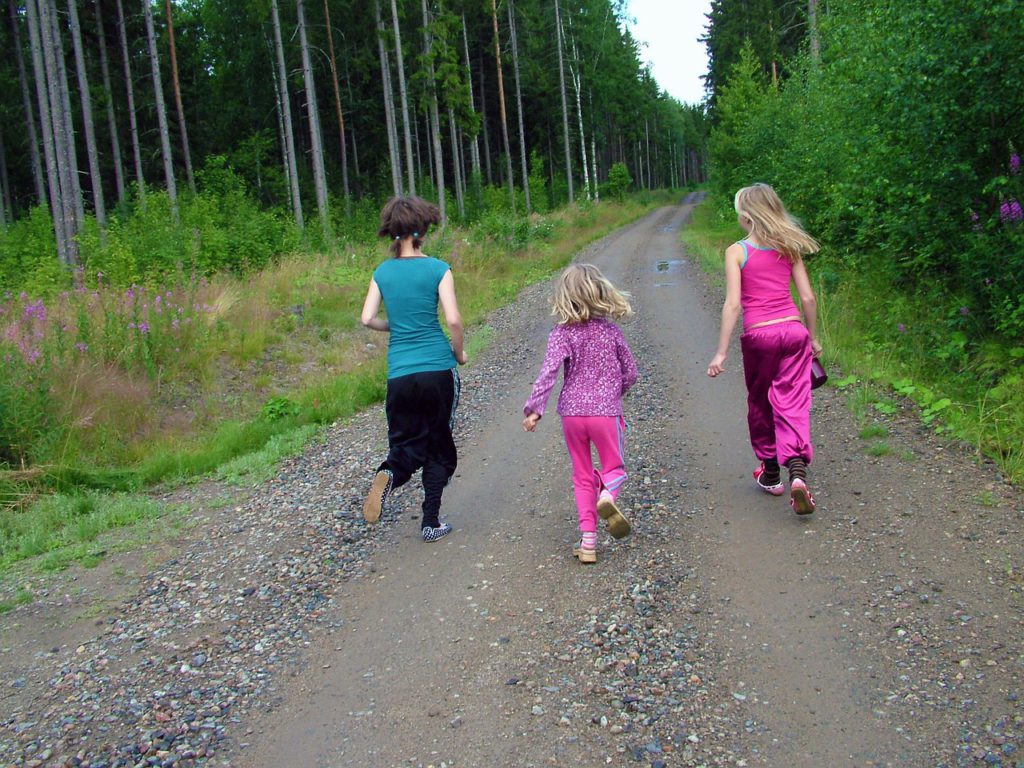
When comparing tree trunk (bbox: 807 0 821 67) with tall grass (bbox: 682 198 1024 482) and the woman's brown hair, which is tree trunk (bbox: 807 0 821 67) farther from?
the woman's brown hair

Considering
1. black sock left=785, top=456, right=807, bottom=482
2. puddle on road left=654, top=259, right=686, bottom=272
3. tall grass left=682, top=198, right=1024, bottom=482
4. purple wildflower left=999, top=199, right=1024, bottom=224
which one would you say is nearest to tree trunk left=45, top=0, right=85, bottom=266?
puddle on road left=654, top=259, right=686, bottom=272

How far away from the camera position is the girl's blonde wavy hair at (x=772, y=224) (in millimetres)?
5438

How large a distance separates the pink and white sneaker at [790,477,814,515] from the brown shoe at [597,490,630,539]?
1.15 meters

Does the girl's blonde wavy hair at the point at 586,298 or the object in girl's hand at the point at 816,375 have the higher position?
the girl's blonde wavy hair at the point at 586,298

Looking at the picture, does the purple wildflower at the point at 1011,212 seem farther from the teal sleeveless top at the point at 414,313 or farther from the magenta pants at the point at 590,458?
the teal sleeveless top at the point at 414,313

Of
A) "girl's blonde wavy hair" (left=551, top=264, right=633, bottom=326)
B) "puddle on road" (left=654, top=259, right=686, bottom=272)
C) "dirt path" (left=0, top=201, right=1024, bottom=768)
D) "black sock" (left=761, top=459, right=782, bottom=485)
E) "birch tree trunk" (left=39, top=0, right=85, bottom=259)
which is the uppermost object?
"birch tree trunk" (left=39, top=0, right=85, bottom=259)

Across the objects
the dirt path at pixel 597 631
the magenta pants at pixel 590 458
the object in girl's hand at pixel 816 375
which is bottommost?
the dirt path at pixel 597 631

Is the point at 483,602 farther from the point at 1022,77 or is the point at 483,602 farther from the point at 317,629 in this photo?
the point at 1022,77

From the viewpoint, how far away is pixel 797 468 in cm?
547

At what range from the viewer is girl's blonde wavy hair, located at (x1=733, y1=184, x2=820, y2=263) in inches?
214

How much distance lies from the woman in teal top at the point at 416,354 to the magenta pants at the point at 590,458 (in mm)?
1002

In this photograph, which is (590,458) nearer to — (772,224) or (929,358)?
(772,224)

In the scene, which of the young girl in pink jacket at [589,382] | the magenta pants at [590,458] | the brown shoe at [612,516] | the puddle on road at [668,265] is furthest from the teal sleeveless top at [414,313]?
the puddle on road at [668,265]

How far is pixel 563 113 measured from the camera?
50.7 meters
